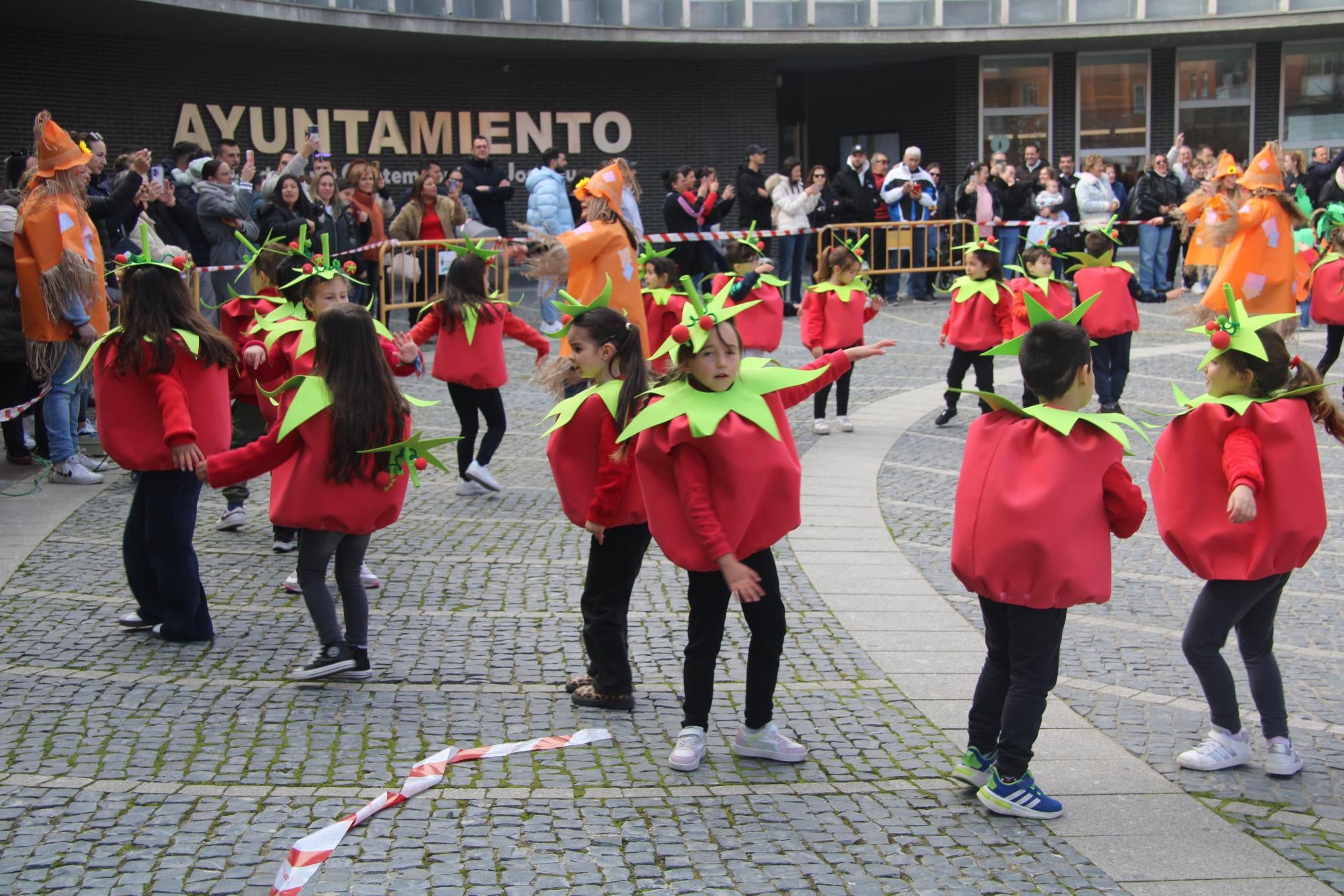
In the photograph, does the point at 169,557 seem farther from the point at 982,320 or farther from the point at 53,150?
the point at 982,320

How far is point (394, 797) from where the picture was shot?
4.60m

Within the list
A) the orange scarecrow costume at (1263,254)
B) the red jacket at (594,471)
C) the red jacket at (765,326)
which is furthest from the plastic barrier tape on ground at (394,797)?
the orange scarecrow costume at (1263,254)

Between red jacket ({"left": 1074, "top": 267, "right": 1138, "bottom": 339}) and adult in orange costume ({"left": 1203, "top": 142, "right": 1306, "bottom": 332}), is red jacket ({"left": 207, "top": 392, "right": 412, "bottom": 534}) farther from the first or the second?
adult in orange costume ({"left": 1203, "top": 142, "right": 1306, "bottom": 332})

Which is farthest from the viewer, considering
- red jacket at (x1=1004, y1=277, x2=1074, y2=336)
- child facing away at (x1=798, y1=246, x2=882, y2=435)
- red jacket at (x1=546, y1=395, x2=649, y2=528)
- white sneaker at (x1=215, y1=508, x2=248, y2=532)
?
child facing away at (x1=798, y1=246, x2=882, y2=435)

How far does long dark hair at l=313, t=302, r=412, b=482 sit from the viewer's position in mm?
5648

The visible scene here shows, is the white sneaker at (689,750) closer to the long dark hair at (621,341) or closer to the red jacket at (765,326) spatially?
the long dark hair at (621,341)

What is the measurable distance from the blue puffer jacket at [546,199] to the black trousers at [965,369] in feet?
23.5

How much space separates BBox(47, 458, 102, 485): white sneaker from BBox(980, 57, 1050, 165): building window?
21197 mm

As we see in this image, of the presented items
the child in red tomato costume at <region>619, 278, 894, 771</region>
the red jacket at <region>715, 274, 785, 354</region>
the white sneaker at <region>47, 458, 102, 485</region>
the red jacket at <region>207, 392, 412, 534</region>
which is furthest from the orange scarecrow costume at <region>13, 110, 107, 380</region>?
the child in red tomato costume at <region>619, 278, 894, 771</region>

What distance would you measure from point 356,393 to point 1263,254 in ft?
30.1

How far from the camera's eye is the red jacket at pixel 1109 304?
37.9ft

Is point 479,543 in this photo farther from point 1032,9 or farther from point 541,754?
point 1032,9

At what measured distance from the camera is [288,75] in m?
22.4

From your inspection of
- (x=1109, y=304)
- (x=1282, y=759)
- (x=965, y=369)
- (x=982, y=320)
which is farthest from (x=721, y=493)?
(x=1109, y=304)
